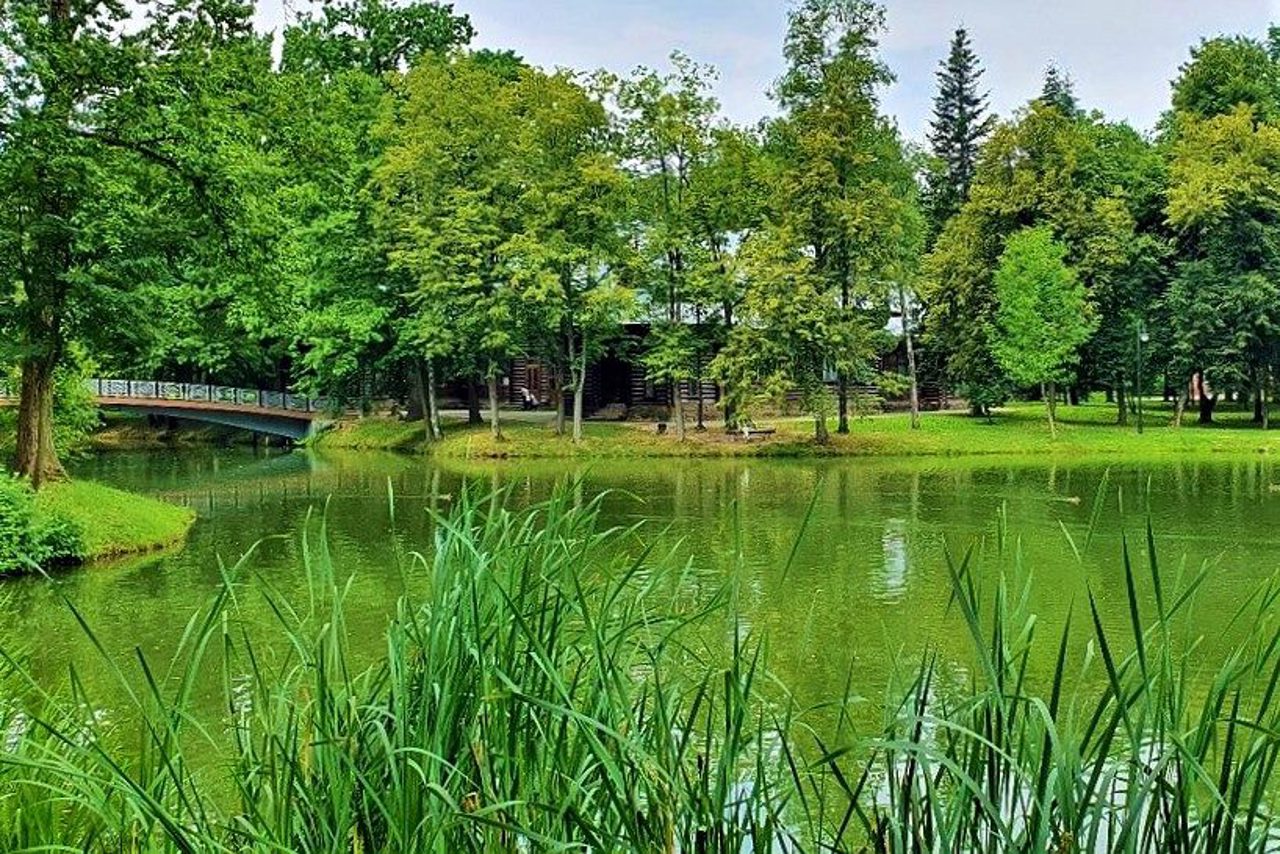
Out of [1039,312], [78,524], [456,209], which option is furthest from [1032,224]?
[78,524]

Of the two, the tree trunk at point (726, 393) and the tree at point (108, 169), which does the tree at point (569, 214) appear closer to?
the tree trunk at point (726, 393)

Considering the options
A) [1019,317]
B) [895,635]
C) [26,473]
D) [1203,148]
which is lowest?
[895,635]

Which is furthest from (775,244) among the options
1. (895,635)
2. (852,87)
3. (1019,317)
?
(895,635)

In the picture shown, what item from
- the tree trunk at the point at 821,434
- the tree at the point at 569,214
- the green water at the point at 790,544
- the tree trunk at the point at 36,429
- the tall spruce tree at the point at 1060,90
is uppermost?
the tall spruce tree at the point at 1060,90

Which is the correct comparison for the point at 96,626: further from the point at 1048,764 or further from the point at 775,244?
the point at 775,244

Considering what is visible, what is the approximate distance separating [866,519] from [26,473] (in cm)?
1036

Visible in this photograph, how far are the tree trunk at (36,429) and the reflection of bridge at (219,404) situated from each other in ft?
52.1

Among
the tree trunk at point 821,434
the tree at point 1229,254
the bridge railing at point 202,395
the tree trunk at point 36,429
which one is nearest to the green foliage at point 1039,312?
the tree at point 1229,254

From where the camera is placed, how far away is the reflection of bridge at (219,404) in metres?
28.8

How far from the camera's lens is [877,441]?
26.3 m

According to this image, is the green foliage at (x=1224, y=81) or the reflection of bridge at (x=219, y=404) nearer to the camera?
the reflection of bridge at (x=219, y=404)

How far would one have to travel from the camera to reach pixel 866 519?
15016mm

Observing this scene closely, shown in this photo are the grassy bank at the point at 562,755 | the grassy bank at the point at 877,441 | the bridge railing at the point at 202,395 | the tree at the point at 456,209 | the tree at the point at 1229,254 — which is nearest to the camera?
the grassy bank at the point at 562,755

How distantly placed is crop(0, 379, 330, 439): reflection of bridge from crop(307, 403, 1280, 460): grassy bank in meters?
2.65
